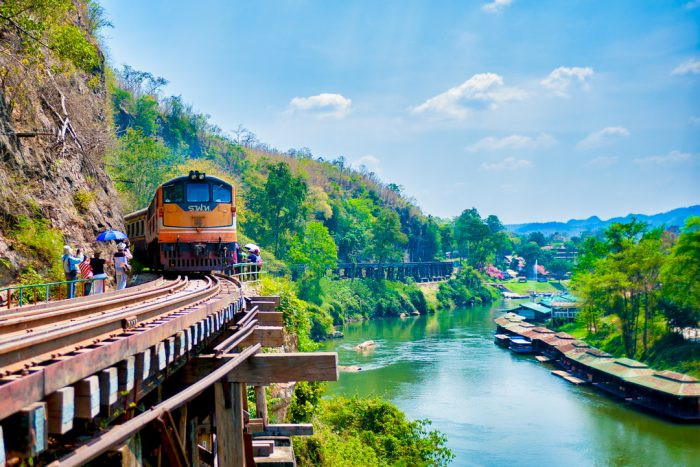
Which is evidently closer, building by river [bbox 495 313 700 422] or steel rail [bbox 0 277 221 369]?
steel rail [bbox 0 277 221 369]

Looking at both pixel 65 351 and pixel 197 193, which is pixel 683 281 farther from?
pixel 65 351

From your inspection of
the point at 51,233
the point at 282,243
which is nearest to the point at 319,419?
the point at 51,233

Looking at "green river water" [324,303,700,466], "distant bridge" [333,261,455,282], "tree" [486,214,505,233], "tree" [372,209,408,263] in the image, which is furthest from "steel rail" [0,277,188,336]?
"tree" [486,214,505,233]

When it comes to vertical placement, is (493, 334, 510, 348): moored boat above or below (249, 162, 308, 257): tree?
below

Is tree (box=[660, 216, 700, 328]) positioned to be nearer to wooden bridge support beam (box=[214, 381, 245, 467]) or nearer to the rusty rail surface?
wooden bridge support beam (box=[214, 381, 245, 467])

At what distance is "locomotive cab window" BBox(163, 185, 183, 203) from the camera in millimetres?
17438

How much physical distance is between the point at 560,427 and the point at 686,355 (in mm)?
13911

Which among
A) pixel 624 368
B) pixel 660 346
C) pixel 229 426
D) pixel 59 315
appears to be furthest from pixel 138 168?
pixel 59 315

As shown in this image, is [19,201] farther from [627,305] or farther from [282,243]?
[282,243]

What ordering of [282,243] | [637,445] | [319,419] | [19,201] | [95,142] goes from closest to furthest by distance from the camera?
1. [19,201]
2. [319,419]
3. [95,142]
4. [637,445]
5. [282,243]

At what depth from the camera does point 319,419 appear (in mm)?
19688

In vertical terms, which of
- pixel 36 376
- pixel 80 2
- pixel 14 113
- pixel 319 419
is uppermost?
pixel 80 2

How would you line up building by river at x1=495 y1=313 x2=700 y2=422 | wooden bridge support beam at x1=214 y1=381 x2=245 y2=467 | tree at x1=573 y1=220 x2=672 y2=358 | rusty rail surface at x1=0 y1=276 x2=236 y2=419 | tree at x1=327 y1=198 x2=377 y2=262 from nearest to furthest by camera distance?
rusty rail surface at x1=0 y1=276 x2=236 y2=419
wooden bridge support beam at x1=214 y1=381 x2=245 y2=467
building by river at x1=495 y1=313 x2=700 y2=422
tree at x1=573 y1=220 x2=672 y2=358
tree at x1=327 y1=198 x2=377 y2=262

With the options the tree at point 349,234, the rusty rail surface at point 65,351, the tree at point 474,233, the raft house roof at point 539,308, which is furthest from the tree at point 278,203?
the rusty rail surface at point 65,351
